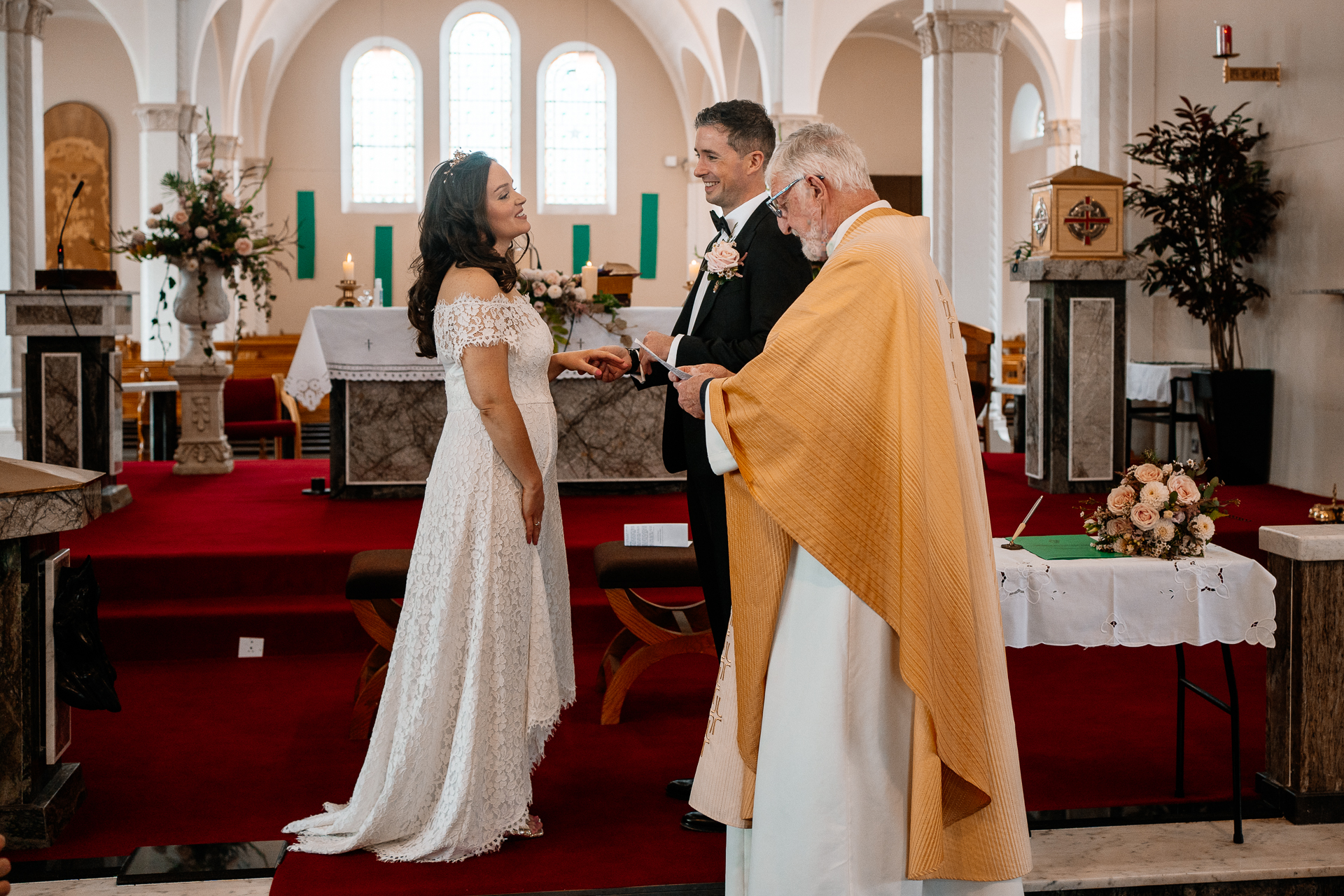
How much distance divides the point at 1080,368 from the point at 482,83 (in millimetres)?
15156

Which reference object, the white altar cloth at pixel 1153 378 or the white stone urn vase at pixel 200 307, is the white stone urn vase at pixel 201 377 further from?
the white altar cloth at pixel 1153 378

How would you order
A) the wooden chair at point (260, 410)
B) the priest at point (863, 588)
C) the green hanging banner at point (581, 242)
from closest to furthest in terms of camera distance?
the priest at point (863, 588) < the wooden chair at point (260, 410) < the green hanging banner at point (581, 242)

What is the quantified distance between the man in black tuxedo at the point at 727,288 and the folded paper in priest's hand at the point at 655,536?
46.2 inches

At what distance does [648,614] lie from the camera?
3889 mm

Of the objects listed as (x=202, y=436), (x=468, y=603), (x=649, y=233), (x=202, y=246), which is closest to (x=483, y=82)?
(x=649, y=233)

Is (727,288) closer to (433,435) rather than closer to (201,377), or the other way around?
(433,435)

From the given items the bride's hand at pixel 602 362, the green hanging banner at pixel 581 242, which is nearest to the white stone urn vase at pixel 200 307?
the bride's hand at pixel 602 362

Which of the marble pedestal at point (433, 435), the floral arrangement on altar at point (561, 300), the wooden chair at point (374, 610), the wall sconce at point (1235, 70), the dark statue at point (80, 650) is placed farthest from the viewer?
the wall sconce at point (1235, 70)

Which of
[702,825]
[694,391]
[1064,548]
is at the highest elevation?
[694,391]

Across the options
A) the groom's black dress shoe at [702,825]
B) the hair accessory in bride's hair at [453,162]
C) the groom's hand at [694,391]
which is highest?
the hair accessory in bride's hair at [453,162]

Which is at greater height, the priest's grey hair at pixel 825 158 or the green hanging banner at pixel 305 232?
the green hanging banner at pixel 305 232

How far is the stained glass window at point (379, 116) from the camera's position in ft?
64.5

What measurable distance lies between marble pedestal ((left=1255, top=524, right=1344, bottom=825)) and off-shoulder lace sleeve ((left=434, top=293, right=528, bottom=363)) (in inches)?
77.9

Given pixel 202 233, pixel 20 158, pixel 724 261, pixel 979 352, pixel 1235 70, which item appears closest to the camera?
pixel 724 261
